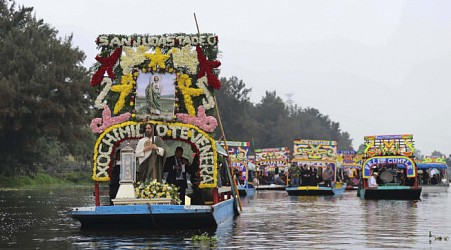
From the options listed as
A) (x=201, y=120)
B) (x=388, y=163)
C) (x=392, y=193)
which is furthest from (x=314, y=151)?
(x=201, y=120)

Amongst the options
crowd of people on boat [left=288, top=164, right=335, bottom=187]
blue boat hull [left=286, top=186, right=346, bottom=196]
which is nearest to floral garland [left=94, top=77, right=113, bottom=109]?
blue boat hull [left=286, top=186, right=346, bottom=196]

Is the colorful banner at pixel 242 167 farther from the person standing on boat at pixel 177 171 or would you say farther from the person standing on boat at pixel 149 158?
the person standing on boat at pixel 149 158

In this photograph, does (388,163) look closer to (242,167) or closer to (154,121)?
(242,167)

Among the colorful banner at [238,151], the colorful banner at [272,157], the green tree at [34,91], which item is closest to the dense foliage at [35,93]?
the green tree at [34,91]

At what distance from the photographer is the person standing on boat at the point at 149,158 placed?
20672 millimetres

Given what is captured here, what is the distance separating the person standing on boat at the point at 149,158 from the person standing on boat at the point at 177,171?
0.89 meters

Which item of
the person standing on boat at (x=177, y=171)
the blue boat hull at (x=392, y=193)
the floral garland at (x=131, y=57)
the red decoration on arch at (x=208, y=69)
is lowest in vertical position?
the blue boat hull at (x=392, y=193)

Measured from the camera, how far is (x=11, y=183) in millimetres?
63125

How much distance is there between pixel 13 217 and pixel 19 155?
1550 inches

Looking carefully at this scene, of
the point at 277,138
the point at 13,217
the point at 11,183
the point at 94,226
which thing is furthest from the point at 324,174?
the point at 277,138

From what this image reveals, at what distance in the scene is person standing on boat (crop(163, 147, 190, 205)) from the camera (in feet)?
71.5

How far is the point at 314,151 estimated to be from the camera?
184ft

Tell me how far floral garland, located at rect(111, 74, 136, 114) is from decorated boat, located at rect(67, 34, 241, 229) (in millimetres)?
27

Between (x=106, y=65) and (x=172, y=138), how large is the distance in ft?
9.25
